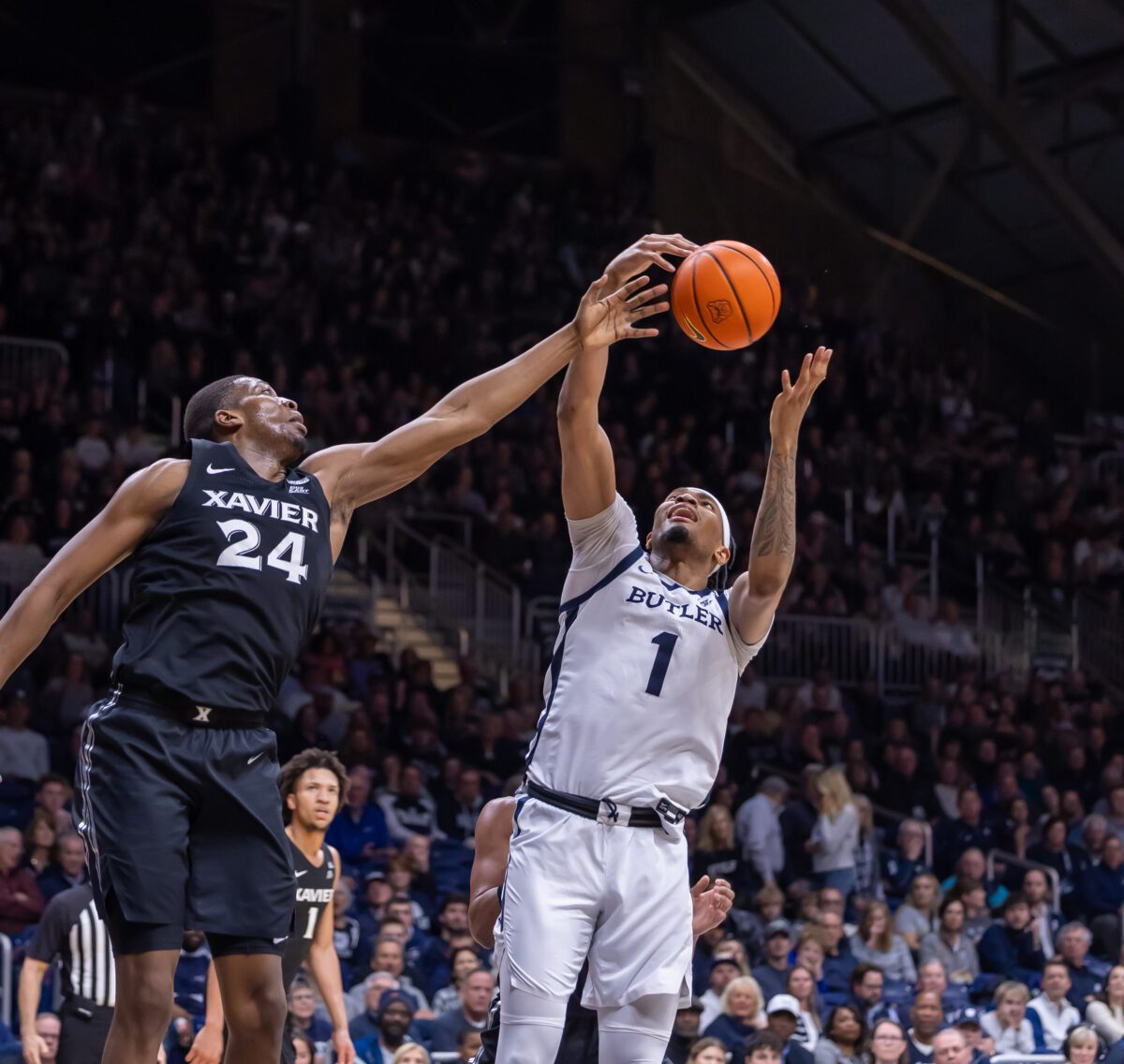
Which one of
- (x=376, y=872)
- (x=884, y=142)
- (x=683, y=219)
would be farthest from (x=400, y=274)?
(x=376, y=872)

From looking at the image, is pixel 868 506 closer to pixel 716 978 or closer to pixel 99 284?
pixel 99 284

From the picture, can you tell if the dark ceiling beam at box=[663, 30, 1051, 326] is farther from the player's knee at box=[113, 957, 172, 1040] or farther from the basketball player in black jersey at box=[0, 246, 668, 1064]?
the player's knee at box=[113, 957, 172, 1040]

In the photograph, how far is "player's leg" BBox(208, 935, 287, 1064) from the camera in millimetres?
4812

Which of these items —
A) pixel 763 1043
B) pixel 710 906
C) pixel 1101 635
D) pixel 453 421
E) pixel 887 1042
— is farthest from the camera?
pixel 1101 635

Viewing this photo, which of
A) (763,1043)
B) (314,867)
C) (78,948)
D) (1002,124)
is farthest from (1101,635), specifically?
(78,948)

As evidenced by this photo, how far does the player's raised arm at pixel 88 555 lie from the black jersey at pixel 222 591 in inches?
1.7

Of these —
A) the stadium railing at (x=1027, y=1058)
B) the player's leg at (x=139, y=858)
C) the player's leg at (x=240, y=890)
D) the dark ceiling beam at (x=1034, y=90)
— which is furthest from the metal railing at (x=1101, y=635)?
the player's leg at (x=139, y=858)

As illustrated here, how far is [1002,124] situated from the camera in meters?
20.7

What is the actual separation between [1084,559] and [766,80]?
28.8 feet

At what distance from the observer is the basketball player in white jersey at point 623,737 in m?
5.51

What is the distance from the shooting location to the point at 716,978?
11508 millimetres

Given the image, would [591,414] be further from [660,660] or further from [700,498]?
[660,660]

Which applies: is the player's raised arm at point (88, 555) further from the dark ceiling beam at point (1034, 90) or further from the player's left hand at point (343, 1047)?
the dark ceiling beam at point (1034, 90)

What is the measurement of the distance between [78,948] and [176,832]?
444cm
